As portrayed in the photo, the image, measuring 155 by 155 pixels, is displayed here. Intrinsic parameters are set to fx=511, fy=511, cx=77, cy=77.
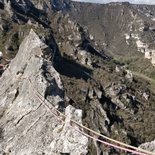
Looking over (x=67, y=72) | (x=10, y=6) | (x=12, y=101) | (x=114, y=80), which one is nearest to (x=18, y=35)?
(x=67, y=72)

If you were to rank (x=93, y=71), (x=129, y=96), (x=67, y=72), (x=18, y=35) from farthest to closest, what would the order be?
(x=93, y=71), (x=129, y=96), (x=67, y=72), (x=18, y=35)

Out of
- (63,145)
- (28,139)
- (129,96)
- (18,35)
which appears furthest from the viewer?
(129,96)

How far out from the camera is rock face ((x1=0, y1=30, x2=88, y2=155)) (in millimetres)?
17922

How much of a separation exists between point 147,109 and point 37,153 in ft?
513

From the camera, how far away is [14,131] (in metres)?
19.8

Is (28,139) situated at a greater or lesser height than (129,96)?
greater

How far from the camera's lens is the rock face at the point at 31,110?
17922 mm

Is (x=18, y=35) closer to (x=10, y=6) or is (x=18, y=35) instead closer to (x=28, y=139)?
(x=10, y=6)

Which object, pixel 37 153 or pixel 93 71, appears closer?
pixel 37 153

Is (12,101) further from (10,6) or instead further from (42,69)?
(10,6)

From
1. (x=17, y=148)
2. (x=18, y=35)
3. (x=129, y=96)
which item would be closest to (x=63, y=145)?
(x=17, y=148)

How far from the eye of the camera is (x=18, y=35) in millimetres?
133750

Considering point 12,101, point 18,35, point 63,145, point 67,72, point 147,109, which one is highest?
point 63,145

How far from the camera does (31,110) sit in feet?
65.9
